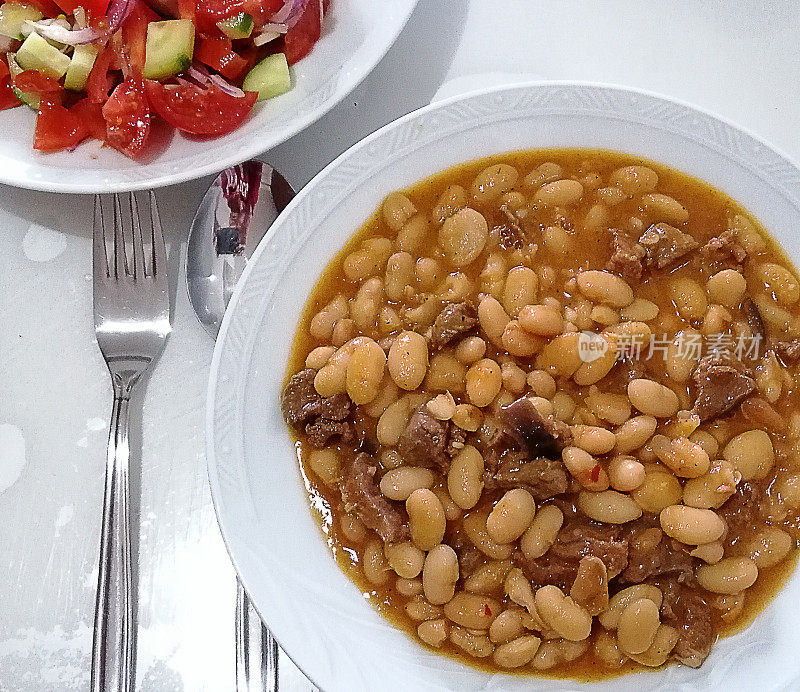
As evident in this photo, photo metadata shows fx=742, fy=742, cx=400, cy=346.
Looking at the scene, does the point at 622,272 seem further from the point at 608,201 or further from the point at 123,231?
the point at 123,231

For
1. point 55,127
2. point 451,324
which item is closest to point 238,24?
point 55,127

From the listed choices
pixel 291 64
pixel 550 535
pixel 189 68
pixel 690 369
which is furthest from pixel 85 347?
pixel 690 369

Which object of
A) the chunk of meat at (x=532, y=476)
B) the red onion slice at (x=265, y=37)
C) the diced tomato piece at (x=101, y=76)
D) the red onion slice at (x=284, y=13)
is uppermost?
A: the red onion slice at (x=284, y=13)

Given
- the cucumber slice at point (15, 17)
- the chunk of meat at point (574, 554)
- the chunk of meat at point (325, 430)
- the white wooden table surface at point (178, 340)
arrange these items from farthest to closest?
the cucumber slice at point (15, 17)
the white wooden table surface at point (178, 340)
the chunk of meat at point (325, 430)
the chunk of meat at point (574, 554)

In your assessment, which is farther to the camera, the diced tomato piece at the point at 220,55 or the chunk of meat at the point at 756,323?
the diced tomato piece at the point at 220,55

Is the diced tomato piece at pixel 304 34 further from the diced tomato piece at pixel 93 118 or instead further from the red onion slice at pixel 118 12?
the diced tomato piece at pixel 93 118

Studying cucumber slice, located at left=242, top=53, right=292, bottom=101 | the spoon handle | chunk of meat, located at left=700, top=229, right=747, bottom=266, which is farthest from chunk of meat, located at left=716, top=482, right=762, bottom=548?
cucumber slice, located at left=242, top=53, right=292, bottom=101

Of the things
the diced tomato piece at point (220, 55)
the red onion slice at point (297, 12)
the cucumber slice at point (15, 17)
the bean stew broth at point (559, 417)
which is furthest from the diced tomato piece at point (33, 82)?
the bean stew broth at point (559, 417)
